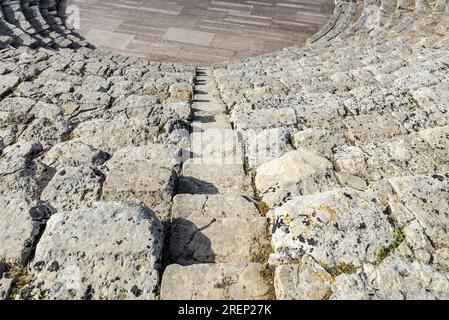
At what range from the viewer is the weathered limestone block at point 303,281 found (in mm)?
Answer: 1466

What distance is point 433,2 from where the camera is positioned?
797cm

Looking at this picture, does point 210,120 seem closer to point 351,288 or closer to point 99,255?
point 99,255

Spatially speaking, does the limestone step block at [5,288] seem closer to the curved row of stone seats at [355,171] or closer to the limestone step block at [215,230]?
the limestone step block at [215,230]

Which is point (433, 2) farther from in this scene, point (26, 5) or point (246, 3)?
point (26, 5)

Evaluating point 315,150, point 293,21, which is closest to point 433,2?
point 293,21

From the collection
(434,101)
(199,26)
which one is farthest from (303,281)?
(199,26)

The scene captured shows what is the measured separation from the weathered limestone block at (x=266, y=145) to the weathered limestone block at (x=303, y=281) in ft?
3.82

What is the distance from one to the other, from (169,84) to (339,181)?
317 cm

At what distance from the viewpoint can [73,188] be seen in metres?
2.18

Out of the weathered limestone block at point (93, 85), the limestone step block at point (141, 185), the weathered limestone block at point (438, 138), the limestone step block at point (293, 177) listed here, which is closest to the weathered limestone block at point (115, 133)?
the limestone step block at point (141, 185)

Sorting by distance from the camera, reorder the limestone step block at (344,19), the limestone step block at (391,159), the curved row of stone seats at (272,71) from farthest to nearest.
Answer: the limestone step block at (344,19) < the curved row of stone seats at (272,71) < the limestone step block at (391,159)

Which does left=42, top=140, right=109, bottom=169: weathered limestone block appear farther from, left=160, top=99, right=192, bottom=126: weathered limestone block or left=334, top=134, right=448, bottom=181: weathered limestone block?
left=334, top=134, right=448, bottom=181: weathered limestone block

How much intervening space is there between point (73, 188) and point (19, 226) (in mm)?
427

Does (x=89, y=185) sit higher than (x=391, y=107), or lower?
lower
